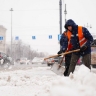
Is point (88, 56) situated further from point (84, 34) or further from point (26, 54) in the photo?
point (26, 54)

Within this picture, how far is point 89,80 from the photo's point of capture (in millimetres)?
3824

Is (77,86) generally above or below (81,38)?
below

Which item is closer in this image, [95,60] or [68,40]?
[68,40]

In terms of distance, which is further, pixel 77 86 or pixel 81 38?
pixel 81 38

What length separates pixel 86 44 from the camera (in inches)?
260

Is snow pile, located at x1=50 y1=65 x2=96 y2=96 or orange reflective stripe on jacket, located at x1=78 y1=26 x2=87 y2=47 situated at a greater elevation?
orange reflective stripe on jacket, located at x1=78 y1=26 x2=87 y2=47

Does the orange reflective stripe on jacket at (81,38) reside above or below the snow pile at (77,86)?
above

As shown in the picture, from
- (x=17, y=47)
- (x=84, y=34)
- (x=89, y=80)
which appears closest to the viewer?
(x=89, y=80)

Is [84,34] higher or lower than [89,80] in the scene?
higher

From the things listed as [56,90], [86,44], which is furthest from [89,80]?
[86,44]

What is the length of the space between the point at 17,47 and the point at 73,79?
122 m

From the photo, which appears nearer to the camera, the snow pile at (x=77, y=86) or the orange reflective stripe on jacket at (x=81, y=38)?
the snow pile at (x=77, y=86)

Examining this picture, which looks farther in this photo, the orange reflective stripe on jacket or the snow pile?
the orange reflective stripe on jacket

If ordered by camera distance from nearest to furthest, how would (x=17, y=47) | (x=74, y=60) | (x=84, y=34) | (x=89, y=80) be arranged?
(x=89, y=80), (x=84, y=34), (x=74, y=60), (x=17, y=47)
